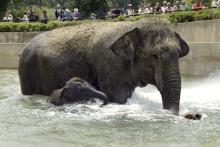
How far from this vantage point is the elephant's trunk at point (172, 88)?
462 inches

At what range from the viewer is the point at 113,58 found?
12.9 metres

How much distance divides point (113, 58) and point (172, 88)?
174 cm

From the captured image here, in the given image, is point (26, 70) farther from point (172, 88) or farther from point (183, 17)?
point (183, 17)

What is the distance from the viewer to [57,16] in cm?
4047

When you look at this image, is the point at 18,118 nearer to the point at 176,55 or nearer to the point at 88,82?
the point at 88,82

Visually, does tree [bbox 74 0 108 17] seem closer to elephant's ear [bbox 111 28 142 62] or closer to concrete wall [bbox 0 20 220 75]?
concrete wall [bbox 0 20 220 75]

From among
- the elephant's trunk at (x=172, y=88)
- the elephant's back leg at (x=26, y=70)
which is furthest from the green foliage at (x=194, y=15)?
the elephant's trunk at (x=172, y=88)

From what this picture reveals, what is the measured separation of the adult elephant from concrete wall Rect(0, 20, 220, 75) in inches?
372

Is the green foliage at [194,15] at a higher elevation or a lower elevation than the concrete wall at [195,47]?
higher

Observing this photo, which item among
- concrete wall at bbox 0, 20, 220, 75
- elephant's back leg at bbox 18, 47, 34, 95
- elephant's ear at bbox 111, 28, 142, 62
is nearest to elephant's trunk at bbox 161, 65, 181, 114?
elephant's ear at bbox 111, 28, 142, 62

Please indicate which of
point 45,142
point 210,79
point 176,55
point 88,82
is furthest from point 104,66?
point 210,79

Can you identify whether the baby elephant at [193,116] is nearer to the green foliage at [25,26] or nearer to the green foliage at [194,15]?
the green foliage at [194,15]

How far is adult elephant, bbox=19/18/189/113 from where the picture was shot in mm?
11992

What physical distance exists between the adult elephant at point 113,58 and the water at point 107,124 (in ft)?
1.54
